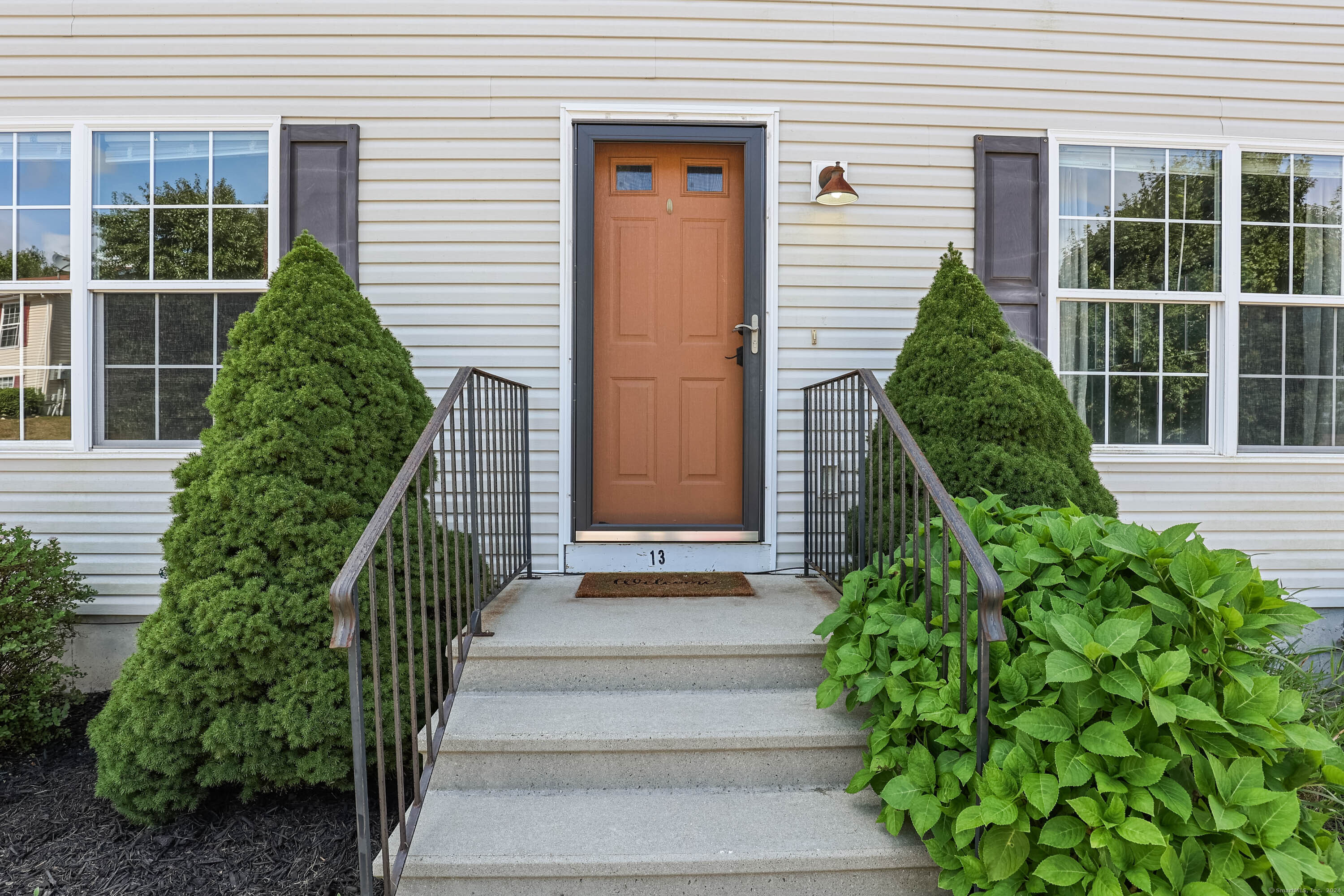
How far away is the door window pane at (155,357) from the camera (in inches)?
128

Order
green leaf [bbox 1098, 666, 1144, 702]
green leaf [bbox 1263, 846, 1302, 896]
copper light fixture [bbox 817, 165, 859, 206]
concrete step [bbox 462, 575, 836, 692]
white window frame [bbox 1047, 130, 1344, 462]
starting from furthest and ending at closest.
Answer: white window frame [bbox 1047, 130, 1344, 462] → copper light fixture [bbox 817, 165, 859, 206] → concrete step [bbox 462, 575, 836, 692] → green leaf [bbox 1098, 666, 1144, 702] → green leaf [bbox 1263, 846, 1302, 896]

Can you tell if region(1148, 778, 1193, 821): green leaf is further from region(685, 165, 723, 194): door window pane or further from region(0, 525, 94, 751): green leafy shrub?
region(0, 525, 94, 751): green leafy shrub

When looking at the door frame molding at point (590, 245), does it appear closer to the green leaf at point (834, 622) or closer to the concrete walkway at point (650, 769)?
the concrete walkway at point (650, 769)

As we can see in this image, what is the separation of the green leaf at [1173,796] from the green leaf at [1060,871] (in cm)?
22

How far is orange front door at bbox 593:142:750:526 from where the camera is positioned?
11.0ft

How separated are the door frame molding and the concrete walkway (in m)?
0.75

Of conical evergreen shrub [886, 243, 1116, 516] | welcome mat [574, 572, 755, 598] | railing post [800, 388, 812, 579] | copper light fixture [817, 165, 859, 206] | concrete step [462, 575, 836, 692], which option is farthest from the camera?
copper light fixture [817, 165, 859, 206]

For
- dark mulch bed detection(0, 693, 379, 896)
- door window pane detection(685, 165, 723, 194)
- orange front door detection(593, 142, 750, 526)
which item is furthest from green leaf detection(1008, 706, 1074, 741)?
door window pane detection(685, 165, 723, 194)

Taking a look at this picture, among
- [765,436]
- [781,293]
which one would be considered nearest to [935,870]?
[765,436]

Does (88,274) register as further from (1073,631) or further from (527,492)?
(1073,631)

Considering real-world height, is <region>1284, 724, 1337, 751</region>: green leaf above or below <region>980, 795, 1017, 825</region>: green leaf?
above

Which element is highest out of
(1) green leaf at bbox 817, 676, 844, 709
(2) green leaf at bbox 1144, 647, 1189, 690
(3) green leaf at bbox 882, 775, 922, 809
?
(2) green leaf at bbox 1144, 647, 1189, 690

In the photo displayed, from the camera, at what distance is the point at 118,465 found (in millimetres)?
3227

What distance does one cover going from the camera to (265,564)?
2188 mm
